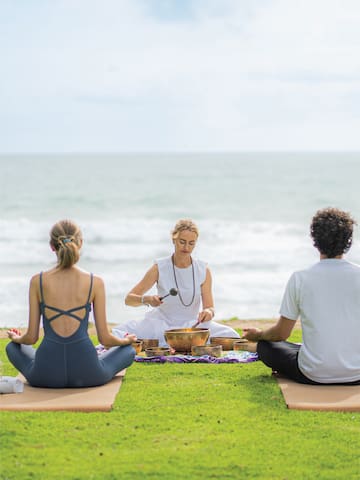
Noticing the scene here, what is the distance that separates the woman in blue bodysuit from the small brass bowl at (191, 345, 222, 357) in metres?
1.31

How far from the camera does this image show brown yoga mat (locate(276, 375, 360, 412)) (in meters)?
4.85

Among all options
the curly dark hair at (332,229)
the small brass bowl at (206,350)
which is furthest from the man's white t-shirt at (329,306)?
the small brass bowl at (206,350)

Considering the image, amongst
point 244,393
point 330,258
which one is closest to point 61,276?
point 244,393

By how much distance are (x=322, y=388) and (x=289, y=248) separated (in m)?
20.6

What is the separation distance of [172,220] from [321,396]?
2875 cm

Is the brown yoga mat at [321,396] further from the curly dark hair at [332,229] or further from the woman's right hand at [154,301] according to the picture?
the woman's right hand at [154,301]

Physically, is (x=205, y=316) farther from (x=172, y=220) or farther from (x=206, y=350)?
(x=172, y=220)

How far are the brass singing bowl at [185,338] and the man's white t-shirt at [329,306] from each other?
139cm

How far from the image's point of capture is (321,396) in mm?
5074

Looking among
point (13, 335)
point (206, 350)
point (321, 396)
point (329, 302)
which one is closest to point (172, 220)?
point (206, 350)

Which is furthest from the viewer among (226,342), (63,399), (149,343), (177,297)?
(177,297)

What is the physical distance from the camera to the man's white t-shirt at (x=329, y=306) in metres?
5.21

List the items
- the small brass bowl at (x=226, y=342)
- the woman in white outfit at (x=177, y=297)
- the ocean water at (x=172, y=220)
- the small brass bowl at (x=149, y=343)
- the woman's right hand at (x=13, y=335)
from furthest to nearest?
the ocean water at (x=172, y=220) → the woman in white outfit at (x=177, y=297) → the small brass bowl at (x=226, y=342) → the small brass bowl at (x=149, y=343) → the woman's right hand at (x=13, y=335)

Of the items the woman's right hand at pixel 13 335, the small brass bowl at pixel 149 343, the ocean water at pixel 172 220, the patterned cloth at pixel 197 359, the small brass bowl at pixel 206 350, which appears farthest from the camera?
the ocean water at pixel 172 220
